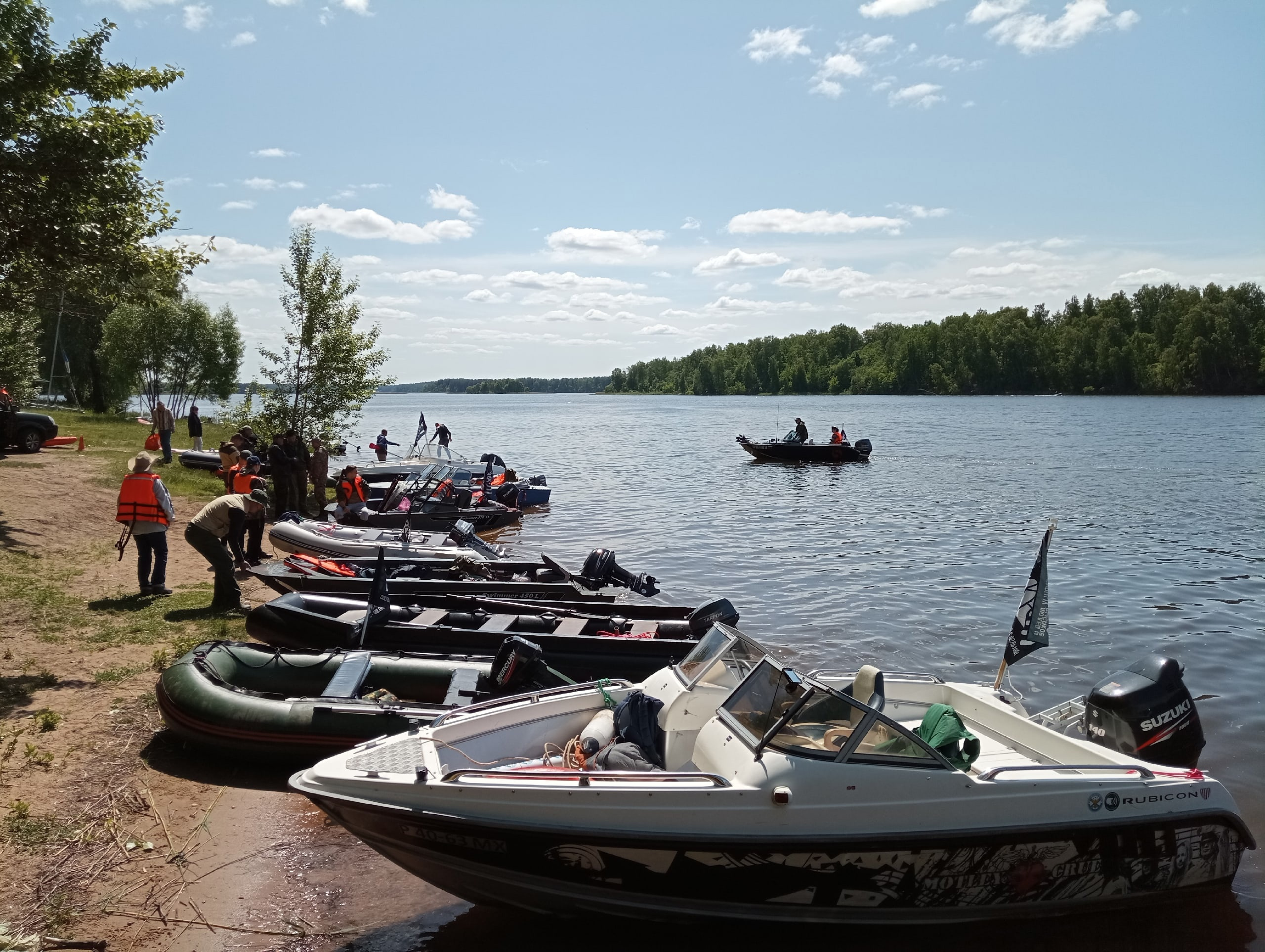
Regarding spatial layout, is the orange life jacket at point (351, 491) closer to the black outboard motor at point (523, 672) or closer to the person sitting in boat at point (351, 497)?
the person sitting in boat at point (351, 497)

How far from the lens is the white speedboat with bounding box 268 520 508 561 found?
54.0 ft

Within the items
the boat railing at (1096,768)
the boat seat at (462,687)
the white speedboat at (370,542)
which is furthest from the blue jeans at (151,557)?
the boat railing at (1096,768)

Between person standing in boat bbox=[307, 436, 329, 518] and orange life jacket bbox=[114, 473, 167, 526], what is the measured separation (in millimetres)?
12151

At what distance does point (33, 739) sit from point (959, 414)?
81277mm

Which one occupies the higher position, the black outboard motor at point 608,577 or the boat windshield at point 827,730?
the boat windshield at point 827,730

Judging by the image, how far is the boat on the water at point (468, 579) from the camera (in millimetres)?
13039

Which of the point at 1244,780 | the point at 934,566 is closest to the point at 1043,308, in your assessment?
the point at 934,566

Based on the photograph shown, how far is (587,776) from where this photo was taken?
5.70m

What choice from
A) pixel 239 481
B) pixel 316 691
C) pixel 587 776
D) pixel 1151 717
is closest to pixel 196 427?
pixel 239 481

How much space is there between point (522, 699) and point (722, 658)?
1.64m

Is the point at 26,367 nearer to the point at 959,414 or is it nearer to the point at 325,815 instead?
the point at 325,815

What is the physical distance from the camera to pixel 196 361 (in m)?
47.8

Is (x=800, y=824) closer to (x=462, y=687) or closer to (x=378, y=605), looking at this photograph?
(x=462, y=687)

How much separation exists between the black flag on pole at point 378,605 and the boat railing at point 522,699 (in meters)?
3.80
